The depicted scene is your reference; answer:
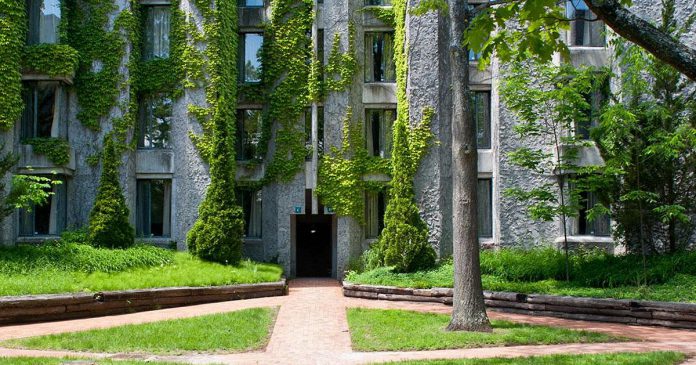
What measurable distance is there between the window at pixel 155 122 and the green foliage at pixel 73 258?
213 inches

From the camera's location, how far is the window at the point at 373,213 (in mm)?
24250

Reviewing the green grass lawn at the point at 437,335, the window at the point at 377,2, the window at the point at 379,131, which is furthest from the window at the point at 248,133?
the green grass lawn at the point at 437,335

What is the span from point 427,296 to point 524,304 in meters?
2.79

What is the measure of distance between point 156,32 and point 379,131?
914 centimetres

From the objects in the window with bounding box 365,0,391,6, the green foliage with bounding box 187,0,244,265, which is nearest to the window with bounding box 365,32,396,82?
the window with bounding box 365,0,391,6

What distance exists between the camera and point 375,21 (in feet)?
81.3

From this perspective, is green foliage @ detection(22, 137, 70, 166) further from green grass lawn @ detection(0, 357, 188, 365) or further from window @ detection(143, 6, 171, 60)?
green grass lawn @ detection(0, 357, 188, 365)

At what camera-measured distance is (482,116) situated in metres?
24.2

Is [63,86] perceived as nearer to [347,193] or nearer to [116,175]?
[116,175]

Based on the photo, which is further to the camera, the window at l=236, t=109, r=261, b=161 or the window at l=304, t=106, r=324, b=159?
the window at l=236, t=109, r=261, b=161

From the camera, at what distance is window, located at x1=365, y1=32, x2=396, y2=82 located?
2497 cm

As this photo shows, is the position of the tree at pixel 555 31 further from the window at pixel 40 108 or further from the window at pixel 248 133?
the window at pixel 40 108

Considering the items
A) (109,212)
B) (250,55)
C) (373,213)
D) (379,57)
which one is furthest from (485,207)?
(109,212)

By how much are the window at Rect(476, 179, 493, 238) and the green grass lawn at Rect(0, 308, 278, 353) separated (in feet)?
39.8
